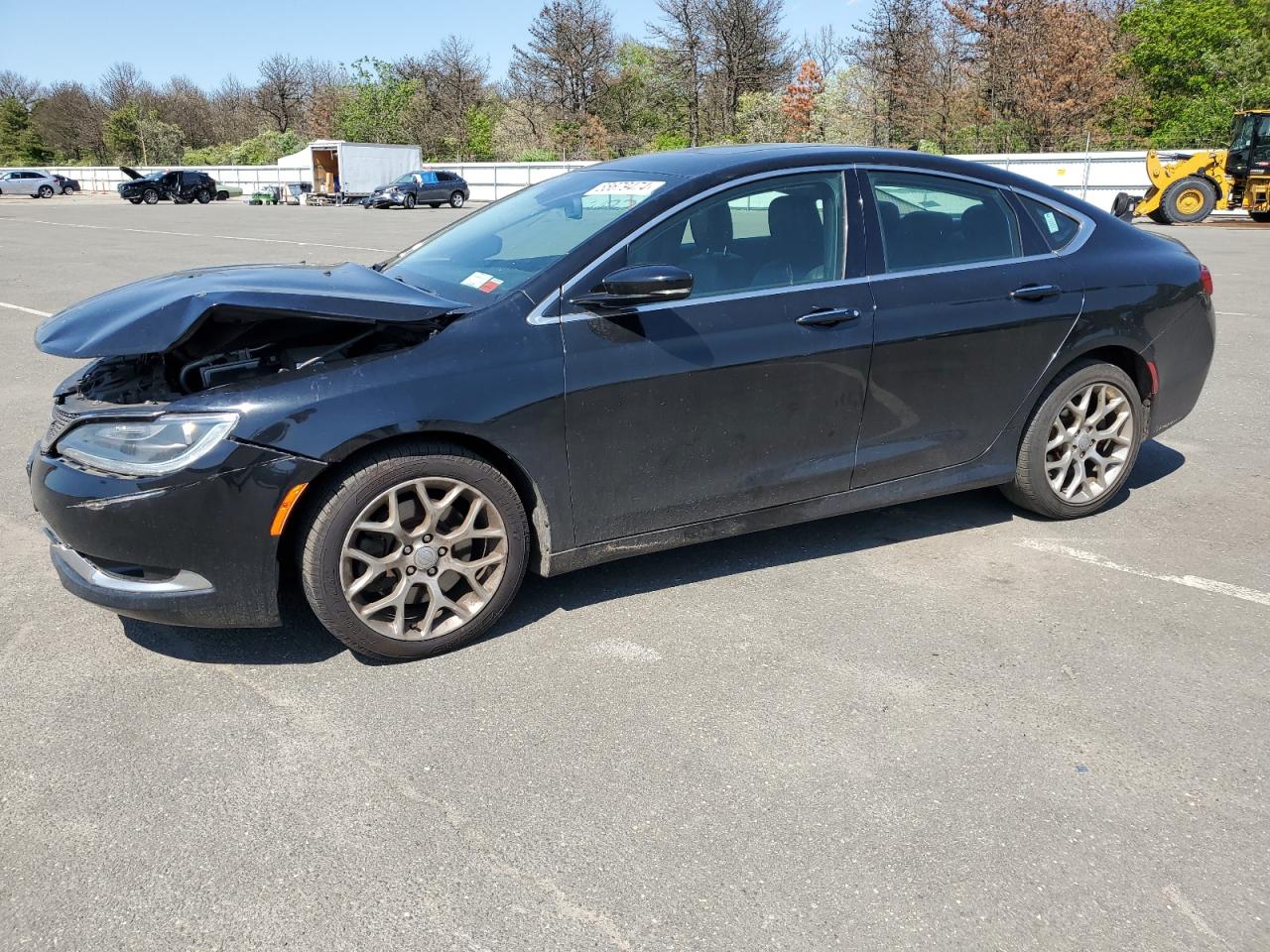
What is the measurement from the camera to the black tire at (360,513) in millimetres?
3162

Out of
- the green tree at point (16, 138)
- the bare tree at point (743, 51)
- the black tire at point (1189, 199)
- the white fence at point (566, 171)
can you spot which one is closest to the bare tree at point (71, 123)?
the green tree at point (16, 138)

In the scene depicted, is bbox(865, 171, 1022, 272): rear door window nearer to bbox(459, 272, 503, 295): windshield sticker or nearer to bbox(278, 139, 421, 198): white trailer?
bbox(459, 272, 503, 295): windshield sticker

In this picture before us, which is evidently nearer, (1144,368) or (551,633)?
(551,633)

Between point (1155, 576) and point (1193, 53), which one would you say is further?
point (1193, 53)

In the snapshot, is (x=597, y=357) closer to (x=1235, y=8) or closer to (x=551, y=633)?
(x=551, y=633)

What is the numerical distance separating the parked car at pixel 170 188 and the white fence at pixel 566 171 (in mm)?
5633

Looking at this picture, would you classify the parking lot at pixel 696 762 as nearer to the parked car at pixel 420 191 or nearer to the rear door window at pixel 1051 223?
the rear door window at pixel 1051 223

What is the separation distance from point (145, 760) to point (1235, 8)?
183 feet

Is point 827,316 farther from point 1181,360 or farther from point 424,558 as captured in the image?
point 1181,360

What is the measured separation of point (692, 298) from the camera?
361 centimetres

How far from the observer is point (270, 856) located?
8.09 feet

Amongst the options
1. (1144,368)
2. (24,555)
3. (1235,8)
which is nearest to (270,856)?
(24,555)

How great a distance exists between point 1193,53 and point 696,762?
5081 cm

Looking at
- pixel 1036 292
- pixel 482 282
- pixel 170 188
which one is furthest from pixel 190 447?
pixel 170 188
